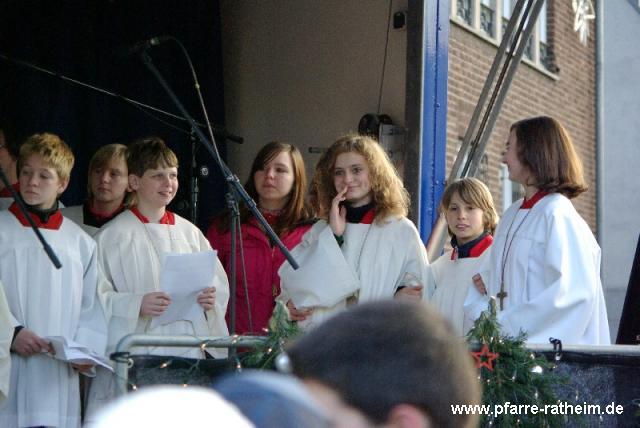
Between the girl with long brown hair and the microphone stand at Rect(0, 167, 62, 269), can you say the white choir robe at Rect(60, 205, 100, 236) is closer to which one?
the girl with long brown hair

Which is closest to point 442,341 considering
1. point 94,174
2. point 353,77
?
point 94,174

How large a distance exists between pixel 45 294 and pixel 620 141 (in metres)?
16.2

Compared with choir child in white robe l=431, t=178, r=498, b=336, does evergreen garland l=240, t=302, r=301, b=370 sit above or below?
below

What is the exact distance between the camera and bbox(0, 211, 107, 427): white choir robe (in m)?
4.48

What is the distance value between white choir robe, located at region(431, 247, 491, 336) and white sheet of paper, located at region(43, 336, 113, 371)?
164cm

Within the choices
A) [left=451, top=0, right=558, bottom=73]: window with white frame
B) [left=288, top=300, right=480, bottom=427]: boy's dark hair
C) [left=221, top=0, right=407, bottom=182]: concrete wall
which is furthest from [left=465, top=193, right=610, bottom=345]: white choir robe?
[left=451, top=0, right=558, bottom=73]: window with white frame

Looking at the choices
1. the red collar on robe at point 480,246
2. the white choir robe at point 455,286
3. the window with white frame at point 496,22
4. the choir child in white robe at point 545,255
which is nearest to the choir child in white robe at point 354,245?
the white choir robe at point 455,286

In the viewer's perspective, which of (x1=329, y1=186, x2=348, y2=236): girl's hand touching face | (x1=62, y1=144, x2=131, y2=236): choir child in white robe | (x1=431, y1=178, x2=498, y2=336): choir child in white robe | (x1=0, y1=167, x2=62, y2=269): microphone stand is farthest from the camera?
(x1=62, y1=144, x2=131, y2=236): choir child in white robe

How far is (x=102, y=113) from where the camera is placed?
7.28 metres

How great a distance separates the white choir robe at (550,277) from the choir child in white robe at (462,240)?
1.63ft

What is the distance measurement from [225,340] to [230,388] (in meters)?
2.65

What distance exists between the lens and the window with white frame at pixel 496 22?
12.6 meters

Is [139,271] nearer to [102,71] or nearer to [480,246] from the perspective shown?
[480,246]

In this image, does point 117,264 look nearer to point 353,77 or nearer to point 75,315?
point 75,315
